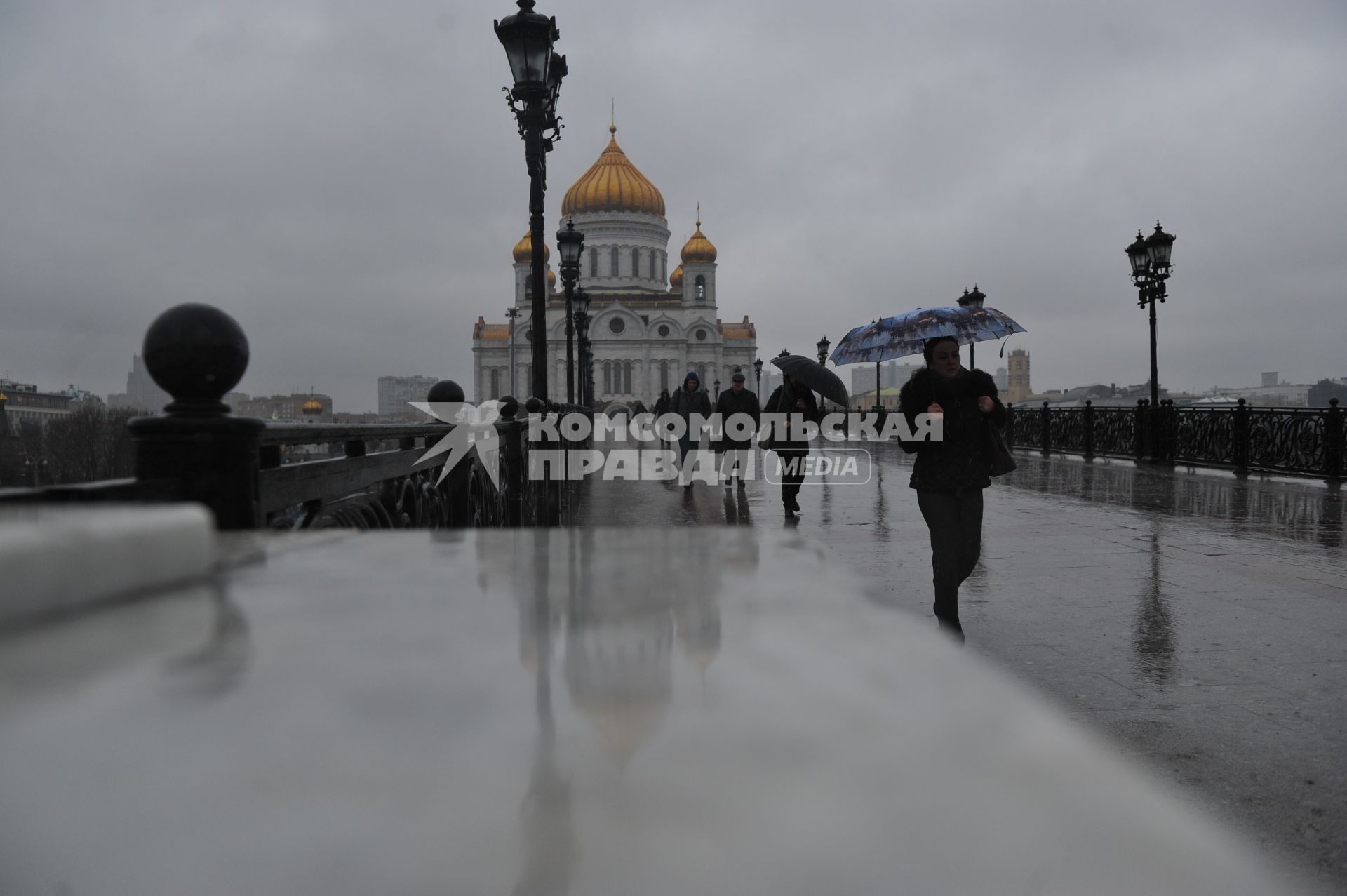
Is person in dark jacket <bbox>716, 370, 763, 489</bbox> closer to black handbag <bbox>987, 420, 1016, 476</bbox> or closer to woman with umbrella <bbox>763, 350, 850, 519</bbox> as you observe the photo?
woman with umbrella <bbox>763, 350, 850, 519</bbox>

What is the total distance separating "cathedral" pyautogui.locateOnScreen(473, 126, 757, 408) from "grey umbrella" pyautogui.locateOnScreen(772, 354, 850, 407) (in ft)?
233

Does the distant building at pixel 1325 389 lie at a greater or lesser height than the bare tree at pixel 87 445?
greater

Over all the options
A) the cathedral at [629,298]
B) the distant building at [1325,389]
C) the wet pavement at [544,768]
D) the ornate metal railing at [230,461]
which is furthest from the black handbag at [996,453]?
the cathedral at [629,298]

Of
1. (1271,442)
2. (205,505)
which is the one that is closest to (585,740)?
(205,505)

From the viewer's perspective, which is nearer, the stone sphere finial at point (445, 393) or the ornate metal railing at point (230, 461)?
the ornate metal railing at point (230, 461)

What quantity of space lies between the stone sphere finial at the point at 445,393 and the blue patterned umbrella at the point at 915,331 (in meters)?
7.50

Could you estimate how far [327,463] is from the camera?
333cm

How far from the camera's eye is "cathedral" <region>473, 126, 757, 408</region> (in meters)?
82.2

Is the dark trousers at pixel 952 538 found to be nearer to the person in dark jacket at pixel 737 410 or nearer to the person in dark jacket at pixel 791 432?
the person in dark jacket at pixel 791 432

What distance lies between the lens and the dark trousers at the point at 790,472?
423 inches

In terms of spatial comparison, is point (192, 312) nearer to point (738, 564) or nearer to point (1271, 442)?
point (738, 564)

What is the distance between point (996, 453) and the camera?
16.5 feet

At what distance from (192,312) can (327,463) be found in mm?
1086

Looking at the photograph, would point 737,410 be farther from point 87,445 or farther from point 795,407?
point 87,445
